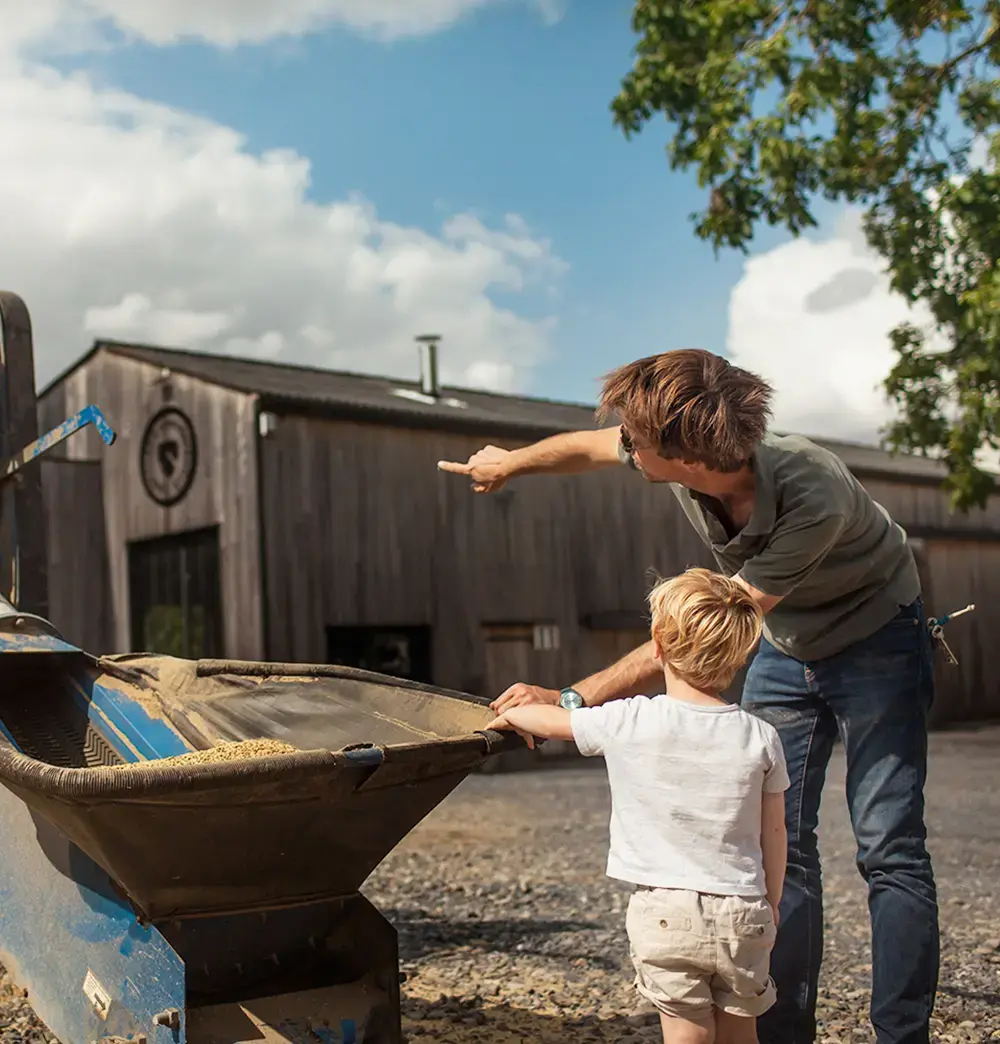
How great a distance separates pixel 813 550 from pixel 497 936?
303 cm

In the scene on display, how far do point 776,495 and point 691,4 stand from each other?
10.5m

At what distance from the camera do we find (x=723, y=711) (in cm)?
263

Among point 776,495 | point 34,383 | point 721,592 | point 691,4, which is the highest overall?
point 691,4

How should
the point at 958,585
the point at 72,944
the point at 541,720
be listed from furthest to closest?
the point at 958,585
the point at 72,944
the point at 541,720

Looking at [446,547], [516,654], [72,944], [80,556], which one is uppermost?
[80,556]

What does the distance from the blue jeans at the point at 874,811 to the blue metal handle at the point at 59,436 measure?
7.54 ft

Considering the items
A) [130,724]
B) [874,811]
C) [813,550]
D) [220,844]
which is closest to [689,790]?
[813,550]

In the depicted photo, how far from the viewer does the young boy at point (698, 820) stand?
2.54 metres

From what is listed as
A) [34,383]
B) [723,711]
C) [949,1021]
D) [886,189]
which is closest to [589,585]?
[886,189]

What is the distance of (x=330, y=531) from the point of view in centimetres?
1445

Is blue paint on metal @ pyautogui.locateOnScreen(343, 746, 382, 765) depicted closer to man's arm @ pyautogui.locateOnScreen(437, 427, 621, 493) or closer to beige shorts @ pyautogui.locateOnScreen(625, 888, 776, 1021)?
beige shorts @ pyautogui.locateOnScreen(625, 888, 776, 1021)

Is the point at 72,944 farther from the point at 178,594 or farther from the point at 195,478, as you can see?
the point at 178,594

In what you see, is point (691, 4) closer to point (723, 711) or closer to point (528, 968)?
point (528, 968)

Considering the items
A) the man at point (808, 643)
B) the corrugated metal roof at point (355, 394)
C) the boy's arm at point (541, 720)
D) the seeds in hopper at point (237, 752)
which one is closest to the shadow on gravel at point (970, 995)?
the man at point (808, 643)
